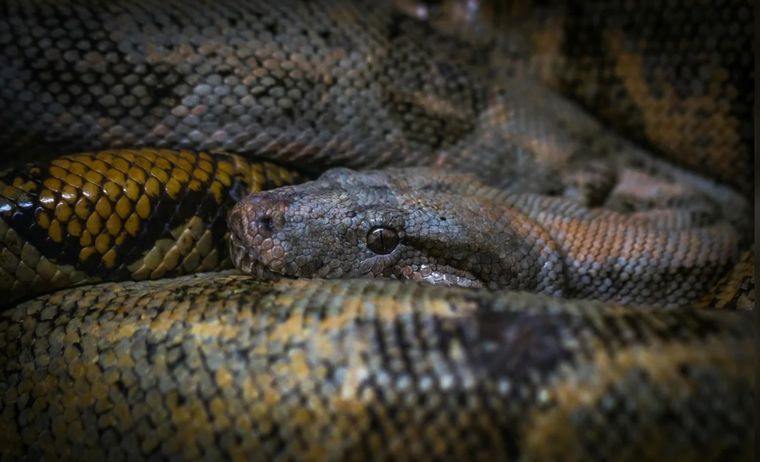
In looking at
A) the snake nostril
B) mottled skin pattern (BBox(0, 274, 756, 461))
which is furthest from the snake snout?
mottled skin pattern (BBox(0, 274, 756, 461))

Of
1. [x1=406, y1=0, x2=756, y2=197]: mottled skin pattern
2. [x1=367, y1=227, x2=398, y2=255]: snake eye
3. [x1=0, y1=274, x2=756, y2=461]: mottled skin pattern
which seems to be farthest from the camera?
[x1=406, y1=0, x2=756, y2=197]: mottled skin pattern

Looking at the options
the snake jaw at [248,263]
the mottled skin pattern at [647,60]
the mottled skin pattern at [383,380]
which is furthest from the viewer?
the mottled skin pattern at [647,60]

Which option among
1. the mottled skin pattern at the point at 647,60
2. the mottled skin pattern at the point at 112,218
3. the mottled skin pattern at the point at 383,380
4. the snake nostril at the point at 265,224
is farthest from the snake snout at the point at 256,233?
the mottled skin pattern at the point at 647,60

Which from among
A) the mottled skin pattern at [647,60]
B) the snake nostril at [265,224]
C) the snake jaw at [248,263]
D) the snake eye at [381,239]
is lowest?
the snake jaw at [248,263]

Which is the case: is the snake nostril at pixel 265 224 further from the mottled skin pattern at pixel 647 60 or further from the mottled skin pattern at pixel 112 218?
the mottled skin pattern at pixel 647 60

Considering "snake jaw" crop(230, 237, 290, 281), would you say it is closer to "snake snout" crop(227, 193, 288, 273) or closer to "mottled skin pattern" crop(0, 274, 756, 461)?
"snake snout" crop(227, 193, 288, 273)

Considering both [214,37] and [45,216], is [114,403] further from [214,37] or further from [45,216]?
[214,37]
